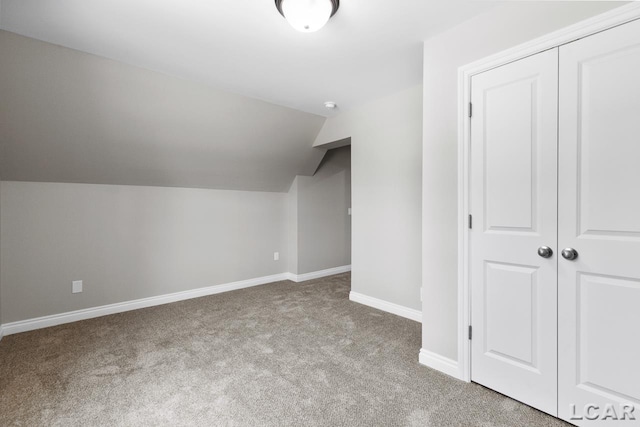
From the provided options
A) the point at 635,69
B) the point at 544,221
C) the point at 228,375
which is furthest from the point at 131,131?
the point at 635,69

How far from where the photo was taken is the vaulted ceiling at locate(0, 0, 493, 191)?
193cm

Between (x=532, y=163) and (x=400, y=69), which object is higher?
(x=400, y=69)

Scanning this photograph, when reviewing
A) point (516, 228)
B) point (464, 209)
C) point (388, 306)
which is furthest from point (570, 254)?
point (388, 306)

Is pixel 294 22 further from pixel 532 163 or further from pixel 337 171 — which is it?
pixel 337 171

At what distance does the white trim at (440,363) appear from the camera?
81.5 inches

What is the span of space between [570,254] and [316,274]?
372cm

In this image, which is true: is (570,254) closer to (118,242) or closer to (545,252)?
(545,252)

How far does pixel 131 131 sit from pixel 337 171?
121 inches

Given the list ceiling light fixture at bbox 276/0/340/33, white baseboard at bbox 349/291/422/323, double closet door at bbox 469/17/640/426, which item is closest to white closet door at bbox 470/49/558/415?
double closet door at bbox 469/17/640/426

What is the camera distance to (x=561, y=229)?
5.41 feet

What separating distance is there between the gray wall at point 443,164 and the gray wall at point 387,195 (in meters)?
0.93

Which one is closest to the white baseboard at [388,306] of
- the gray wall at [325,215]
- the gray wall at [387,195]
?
the gray wall at [387,195]

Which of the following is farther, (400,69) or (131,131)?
(131,131)

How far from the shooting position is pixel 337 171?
522 centimetres
